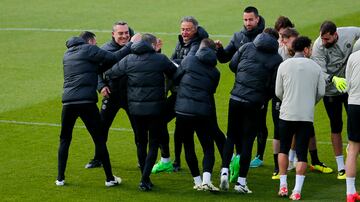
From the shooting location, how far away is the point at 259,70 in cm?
1355

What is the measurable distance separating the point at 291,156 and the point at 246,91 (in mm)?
1868

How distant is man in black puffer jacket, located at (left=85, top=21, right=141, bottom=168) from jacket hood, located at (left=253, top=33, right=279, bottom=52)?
1998mm

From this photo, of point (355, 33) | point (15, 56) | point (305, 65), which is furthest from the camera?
point (15, 56)

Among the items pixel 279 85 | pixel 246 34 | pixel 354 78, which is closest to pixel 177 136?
pixel 279 85

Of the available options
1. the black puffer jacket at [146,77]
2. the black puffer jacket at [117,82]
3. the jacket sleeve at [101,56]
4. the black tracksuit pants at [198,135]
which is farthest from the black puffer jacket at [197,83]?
the black puffer jacket at [117,82]

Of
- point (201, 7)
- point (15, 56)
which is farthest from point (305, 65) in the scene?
point (201, 7)

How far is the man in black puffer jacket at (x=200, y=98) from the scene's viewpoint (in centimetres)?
1348

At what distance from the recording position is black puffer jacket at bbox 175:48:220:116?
13477 millimetres

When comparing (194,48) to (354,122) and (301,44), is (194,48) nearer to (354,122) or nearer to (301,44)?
(301,44)

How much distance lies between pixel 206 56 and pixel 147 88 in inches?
37.2

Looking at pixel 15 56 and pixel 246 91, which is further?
pixel 15 56

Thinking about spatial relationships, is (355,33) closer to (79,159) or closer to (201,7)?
(79,159)

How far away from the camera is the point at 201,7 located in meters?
29.0

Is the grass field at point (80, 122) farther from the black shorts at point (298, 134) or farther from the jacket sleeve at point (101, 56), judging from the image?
the jacket sleeve at point (101, 56)
